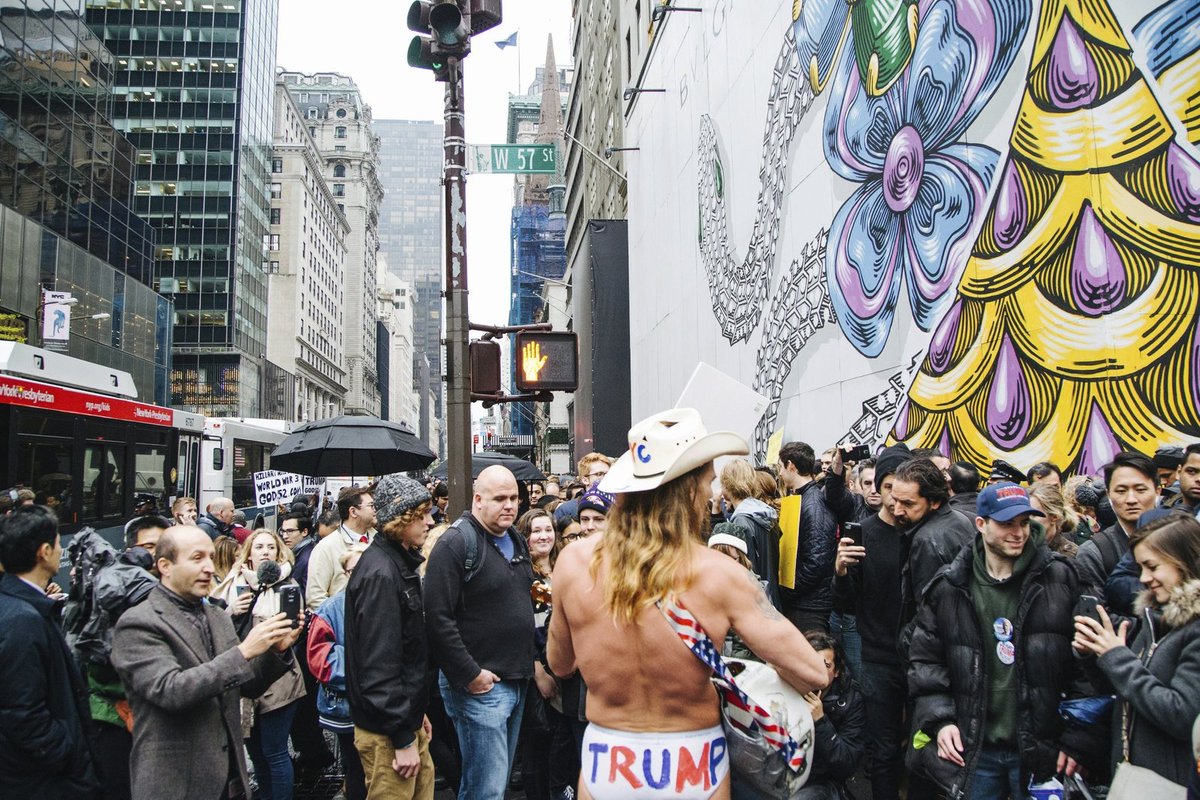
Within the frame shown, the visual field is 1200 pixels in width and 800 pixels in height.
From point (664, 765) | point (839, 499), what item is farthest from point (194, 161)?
point (664, 765)

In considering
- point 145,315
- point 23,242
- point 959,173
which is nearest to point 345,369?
point 145,315

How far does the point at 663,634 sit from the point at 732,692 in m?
0.27

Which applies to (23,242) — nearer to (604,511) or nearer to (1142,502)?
(604,511)

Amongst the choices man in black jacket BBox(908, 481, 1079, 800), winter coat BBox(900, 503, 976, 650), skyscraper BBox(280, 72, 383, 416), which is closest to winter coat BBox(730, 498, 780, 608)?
winter coat BBox(900, 503, 976, 650)

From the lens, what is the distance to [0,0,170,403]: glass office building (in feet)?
89.8

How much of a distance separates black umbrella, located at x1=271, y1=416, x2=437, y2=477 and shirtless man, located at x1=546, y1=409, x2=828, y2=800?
26.7 feet

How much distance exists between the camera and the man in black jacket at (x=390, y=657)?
3920 millimetres

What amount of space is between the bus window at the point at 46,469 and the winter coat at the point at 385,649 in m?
9.64

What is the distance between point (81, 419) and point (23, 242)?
1961 centimetres

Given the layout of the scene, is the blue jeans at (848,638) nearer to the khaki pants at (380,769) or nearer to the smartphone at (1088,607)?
the smartphone at (1088,607)

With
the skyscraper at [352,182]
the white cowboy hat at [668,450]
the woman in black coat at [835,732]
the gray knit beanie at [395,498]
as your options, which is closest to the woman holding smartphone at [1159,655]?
the woman in black coat at [835,732]

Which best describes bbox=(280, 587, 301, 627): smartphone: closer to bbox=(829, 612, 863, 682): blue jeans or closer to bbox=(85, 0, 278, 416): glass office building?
bbox=(829, 612, 863, 682): blue jeans

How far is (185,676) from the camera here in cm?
332

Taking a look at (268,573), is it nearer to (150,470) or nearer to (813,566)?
(813,566)
